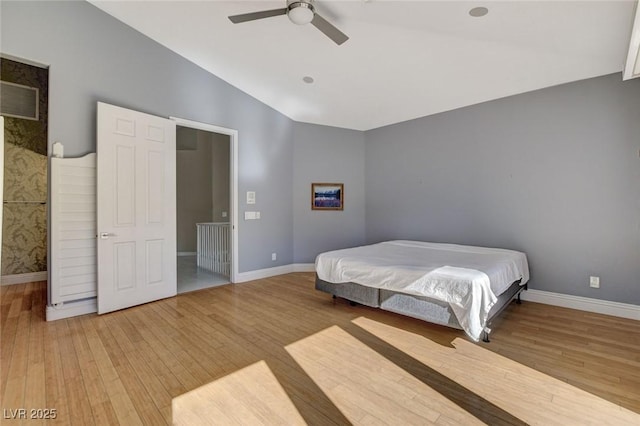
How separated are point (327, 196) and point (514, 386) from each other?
4.33 meters

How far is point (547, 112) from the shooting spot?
3.94 meters

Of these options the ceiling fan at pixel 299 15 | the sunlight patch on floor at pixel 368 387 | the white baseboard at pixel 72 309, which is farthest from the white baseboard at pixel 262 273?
the ceiling fan at pixel 299 15

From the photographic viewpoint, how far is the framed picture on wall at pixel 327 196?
593cm

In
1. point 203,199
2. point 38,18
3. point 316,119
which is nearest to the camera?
point 38,18

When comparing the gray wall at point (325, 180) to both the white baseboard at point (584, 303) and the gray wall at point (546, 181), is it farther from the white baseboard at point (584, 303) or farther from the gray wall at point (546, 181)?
the white baseboard at point (584, 303)

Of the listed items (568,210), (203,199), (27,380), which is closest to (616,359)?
(568,210)

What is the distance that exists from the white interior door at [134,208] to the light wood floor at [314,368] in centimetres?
38

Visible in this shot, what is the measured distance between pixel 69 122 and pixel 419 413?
4406mm

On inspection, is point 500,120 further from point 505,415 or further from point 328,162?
point 505,415

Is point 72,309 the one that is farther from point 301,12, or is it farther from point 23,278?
point 301,12

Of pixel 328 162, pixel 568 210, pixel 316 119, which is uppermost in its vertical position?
pixel 316 119

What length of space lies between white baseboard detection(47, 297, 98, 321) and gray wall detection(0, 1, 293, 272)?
A: 171 centimetres

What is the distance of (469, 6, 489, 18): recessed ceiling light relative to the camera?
267cm

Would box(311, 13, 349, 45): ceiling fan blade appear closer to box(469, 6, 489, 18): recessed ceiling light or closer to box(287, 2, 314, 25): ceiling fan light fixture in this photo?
box(287, 2, 314, 25): ceiling fan light fixture
